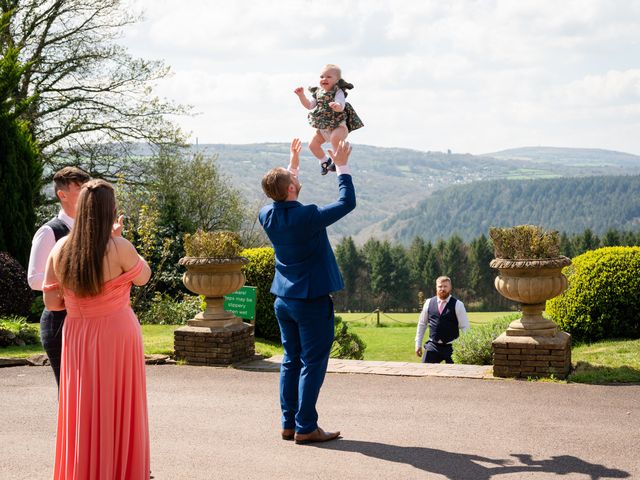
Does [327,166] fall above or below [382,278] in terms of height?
above

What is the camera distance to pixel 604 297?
10523 millimetres

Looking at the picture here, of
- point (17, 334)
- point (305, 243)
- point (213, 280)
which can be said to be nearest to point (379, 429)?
point (305, 243)

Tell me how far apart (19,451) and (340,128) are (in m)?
3.42

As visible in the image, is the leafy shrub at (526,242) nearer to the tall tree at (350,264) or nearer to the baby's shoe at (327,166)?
the baby's shoe at (327,166)

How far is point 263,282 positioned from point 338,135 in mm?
7262

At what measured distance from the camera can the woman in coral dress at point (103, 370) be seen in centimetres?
413

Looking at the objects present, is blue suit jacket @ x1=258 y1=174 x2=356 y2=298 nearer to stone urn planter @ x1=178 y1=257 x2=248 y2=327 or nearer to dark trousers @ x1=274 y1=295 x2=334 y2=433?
dark trousers @ x1=274 y1=295 x2=334 y2=433

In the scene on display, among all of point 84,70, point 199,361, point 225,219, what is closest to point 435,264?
point 225,219

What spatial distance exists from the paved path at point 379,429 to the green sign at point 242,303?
1.74 m

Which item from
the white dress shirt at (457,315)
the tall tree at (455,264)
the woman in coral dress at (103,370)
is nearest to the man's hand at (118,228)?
the woman in coral dress at (103,370)

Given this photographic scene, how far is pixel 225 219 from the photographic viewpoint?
34.7 metres

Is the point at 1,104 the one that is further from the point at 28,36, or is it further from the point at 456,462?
the point at 456,462

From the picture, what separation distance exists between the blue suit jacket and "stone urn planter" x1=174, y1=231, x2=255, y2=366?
3555 mm

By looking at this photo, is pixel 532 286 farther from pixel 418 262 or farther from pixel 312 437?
pixel 418 262
